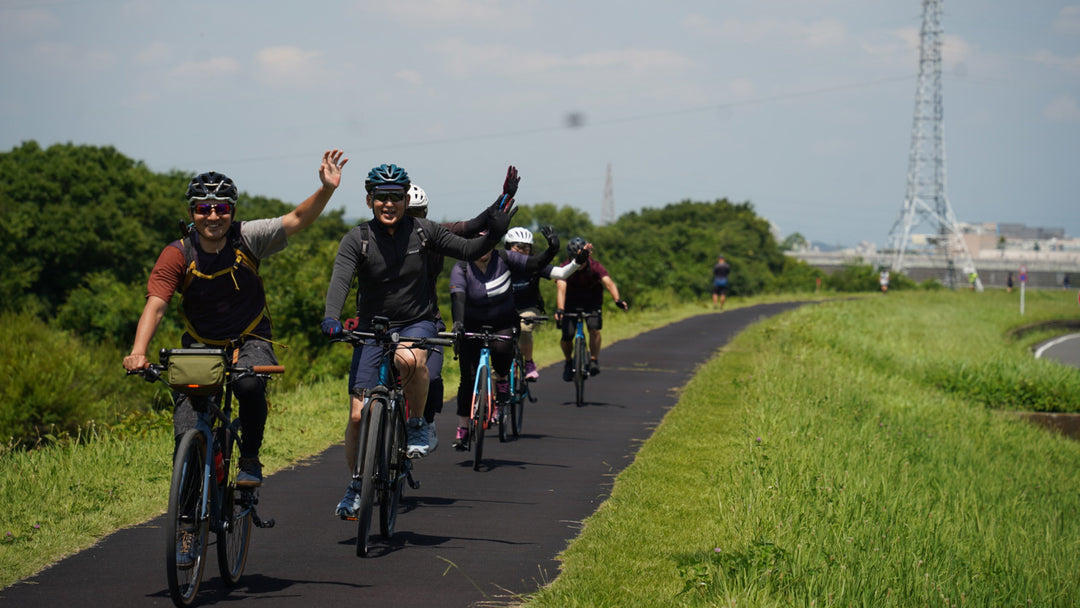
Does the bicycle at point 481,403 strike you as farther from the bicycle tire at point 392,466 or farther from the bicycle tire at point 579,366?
the bicycle tire at point 579,366

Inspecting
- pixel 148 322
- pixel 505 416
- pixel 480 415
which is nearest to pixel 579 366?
pixel 505 416

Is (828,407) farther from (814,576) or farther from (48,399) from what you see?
(48,399)

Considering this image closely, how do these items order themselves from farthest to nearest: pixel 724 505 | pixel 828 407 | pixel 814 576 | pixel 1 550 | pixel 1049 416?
pixel 1049 416
pixel 828 407
pixel 724 505
pixel 1 550
pixel 814 576

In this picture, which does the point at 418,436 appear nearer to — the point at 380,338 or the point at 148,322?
the point at 380,338

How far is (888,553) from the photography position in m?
6.93

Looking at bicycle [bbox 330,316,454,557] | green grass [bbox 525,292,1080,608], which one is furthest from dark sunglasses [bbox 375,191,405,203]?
green grass [bbox 525,292,1080,608]

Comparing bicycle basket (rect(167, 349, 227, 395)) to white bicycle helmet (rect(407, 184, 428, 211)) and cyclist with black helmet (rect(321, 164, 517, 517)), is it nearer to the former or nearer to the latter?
cyclist with black helmet (rect(321, 164, 517, 517))

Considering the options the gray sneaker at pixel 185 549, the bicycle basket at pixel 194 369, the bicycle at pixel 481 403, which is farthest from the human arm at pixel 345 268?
the bicycle at pixel 481 403

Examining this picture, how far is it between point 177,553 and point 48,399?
14.0 meters

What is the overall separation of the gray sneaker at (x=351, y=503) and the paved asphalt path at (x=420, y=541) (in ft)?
0.71

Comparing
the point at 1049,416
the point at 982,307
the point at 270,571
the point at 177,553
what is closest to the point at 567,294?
the point at 270,571

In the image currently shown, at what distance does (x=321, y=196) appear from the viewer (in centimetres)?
591

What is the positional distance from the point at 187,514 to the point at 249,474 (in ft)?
2.27

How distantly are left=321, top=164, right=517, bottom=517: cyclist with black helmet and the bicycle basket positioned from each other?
148cm
